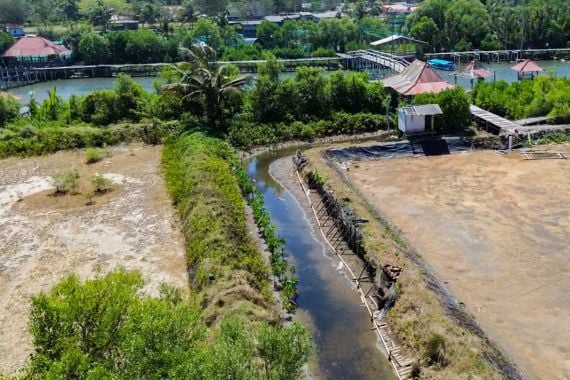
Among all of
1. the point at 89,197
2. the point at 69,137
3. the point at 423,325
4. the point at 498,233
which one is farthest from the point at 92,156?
the point at 423,325

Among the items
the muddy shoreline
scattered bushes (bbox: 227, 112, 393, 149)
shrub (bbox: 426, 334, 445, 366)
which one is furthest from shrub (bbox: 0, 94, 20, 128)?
shrub (bbox: 426, 334, 445, 366)

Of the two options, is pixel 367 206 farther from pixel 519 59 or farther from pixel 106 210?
pixel 519 59

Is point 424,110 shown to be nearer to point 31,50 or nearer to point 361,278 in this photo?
point 361,278

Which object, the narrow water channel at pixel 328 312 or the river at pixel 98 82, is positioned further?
the river at pixel 98 82

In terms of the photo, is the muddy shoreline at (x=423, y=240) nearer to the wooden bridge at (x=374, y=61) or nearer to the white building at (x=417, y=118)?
the white building at (x=417, y=118)

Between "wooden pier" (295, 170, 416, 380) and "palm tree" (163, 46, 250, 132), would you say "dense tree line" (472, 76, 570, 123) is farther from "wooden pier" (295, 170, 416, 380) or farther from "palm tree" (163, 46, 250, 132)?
"wooden pier" (295, 170, 416, 380)

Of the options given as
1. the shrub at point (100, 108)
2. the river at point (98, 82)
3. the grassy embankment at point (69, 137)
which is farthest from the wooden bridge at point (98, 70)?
the grassy embankment at point (69, 137)
